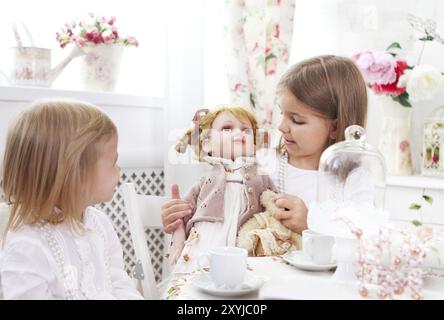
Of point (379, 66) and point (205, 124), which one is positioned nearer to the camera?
point (205, 124)

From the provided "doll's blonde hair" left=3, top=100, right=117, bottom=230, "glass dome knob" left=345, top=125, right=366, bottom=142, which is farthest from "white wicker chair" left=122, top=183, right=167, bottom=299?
"glass dome knob" left=345, top=125, right=366, bottom=142

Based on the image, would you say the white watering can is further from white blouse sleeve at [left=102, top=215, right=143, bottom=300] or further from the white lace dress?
white blouse sleeve at [left=102, top=215, right=143, bottom=300]

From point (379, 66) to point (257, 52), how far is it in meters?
0.44

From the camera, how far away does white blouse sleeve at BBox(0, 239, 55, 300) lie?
0.99m

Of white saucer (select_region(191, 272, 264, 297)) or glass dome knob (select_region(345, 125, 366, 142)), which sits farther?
glass dome knob (select_region(345, 125, 366, 142))

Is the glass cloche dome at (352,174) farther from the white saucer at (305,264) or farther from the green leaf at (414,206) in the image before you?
the green leaf at (414,206)

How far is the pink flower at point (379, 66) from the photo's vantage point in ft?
6.61

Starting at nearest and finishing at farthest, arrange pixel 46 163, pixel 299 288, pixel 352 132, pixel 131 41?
pixel 299 288, pixel 46 163, pixel 352 132, pixel 131 41

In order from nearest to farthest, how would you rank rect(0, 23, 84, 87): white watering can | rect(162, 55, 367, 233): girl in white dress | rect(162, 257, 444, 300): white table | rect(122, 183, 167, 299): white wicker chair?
rect(162, 257, 444, 300): white table < rect(122, 183, 167, 299): white wicker chair < rect(162, 55, 367, 233): girl in white dress < rect(0, 23, 84, 87): white watering can

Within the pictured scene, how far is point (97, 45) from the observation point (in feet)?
6.86

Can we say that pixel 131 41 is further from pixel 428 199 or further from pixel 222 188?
pixel 428 199

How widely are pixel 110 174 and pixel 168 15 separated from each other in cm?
116

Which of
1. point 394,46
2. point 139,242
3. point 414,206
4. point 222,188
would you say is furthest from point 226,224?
point 394,46

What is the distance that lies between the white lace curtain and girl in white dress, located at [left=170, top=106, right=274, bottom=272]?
0.54 m
